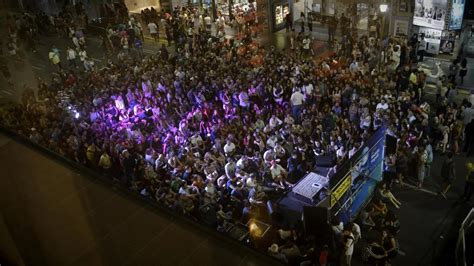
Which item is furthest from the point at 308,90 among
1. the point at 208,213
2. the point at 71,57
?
the point at 71,57

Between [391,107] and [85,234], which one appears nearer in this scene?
[85,234]

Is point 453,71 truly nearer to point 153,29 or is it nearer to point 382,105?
point 382,105

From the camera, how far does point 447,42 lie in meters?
19.9

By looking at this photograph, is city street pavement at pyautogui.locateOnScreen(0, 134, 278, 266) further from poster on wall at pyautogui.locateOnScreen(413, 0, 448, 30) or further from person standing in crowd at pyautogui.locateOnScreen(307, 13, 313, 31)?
person standing in crowd at pyautogui.locateOnScreen(307, 13, 313, 31)

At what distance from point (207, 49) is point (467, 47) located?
12793 millimetres

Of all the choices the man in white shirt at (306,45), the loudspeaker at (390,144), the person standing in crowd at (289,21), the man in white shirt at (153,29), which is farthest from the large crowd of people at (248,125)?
the person standing in crowd at (289,21)

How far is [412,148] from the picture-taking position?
12734mm

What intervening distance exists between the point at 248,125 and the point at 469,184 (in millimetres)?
6917

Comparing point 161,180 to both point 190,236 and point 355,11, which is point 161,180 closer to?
point 190,236

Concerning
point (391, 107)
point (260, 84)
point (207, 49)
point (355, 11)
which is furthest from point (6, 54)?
point (391, 107)

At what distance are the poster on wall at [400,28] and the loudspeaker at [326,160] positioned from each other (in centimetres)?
1192

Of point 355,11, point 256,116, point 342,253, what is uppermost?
point 355,11

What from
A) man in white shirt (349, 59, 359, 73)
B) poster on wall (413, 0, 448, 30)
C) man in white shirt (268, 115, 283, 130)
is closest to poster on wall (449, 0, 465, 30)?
poster on wall (413, 0, 448, 30)

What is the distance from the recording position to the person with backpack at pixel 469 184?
11.4 m
